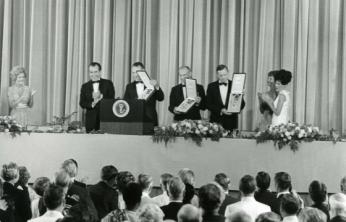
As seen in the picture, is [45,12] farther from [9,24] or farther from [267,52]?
[267,52]

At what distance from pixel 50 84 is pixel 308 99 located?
15.5 ft

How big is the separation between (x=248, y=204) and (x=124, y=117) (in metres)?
4.05

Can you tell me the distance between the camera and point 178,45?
13219 millimetres

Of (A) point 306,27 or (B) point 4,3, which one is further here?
(B) point 4,3

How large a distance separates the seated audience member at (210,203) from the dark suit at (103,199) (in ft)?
5.45

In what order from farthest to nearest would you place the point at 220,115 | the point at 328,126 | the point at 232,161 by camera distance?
1. the point at 328,126
2. the point at 220,115
3. the point at 232,161

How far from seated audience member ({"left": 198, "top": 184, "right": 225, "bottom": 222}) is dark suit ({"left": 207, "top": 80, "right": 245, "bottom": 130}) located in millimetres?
5487

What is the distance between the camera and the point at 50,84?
533 inches

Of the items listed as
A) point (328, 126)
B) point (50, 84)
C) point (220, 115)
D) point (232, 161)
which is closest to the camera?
point (232, 161)

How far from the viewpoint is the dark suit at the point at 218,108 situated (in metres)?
10.9

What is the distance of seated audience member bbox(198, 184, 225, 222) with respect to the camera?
5.35 meters

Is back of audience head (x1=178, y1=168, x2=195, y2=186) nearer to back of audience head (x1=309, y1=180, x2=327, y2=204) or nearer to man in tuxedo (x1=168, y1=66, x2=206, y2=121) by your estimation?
back of audience head (x1=309, y1=180, x2=327, y2=204)

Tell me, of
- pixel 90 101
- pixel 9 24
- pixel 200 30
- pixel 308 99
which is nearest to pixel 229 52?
pixel 200 30

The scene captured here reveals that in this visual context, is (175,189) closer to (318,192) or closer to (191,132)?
(318,192)
